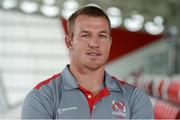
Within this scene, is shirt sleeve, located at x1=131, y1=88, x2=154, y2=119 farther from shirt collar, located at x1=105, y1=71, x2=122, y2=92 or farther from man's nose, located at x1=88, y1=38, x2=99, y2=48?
man's nose, located at x1=88, y1=38, x2=99, y2=48

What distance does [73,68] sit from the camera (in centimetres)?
265

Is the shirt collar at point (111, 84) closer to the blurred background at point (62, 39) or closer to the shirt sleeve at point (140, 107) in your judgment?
the shirt sleeve at point (140, 107)

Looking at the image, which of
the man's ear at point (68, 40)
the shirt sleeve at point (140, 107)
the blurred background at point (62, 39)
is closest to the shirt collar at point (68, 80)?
the man's ear at point (68, 40)

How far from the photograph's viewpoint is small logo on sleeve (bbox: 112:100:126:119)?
2.48m

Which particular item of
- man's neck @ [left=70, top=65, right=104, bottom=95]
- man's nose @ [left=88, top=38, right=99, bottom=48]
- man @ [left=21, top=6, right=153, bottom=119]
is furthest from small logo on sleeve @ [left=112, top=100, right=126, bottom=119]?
man's nose @ [left=88, top=38, right=99, bottom=48]

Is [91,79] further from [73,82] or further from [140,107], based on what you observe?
[140,107]

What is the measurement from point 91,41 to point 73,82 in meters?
0.26

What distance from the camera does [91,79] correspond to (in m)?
2.58

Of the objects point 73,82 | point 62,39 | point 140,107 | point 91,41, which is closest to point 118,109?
point 140,107

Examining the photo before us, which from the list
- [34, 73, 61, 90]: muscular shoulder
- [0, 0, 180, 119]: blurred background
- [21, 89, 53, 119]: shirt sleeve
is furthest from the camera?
[0, 0, 180, 119]: blurred background

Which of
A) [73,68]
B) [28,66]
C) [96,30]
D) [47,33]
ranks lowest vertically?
[28,66]

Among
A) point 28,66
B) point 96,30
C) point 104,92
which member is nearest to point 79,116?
point 104,92

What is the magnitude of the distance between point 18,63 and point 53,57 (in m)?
1.86

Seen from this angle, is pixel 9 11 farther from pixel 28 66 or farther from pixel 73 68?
pixel 73 68
